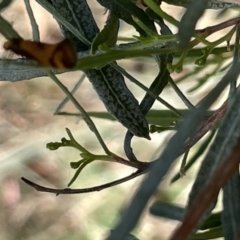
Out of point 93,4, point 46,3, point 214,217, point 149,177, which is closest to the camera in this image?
point 149,177

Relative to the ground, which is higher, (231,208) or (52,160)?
(52,160)

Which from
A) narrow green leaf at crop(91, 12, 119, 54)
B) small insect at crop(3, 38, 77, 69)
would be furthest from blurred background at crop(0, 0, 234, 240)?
small insect at crop(3, 38, 77, 69)

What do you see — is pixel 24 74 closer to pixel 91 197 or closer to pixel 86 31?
pixel 86 31

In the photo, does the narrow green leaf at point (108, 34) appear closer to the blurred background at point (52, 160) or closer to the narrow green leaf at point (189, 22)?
the narrow green leaf at point (189, 22)

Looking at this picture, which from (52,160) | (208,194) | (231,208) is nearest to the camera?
(208,194)

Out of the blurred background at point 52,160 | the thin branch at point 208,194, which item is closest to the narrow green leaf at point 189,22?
the thin branch at point 208,194

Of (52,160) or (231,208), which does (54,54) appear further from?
(52,160)

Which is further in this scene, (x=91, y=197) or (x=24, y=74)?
(x=91, y=197)

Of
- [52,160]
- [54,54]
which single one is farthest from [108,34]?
[52,160]

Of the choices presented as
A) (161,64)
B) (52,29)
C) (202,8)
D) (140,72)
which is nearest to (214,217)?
(161,64)
